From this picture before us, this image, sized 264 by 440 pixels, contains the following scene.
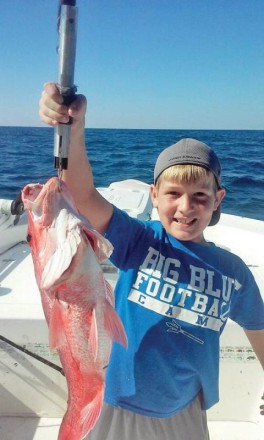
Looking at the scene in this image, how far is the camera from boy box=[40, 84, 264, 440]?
1897mm

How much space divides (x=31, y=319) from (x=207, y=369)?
1305 mm

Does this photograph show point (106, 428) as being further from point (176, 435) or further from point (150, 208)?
point (150, 208)

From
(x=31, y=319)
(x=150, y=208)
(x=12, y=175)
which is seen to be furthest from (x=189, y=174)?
(x=12, y=175)

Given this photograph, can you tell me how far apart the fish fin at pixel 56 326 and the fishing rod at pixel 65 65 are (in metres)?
0.51

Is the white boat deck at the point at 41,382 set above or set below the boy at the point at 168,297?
below

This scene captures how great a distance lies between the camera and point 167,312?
1918mm

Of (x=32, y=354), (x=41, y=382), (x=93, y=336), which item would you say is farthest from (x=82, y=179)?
(x=41, y=382)

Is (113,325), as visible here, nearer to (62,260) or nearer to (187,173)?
(62,260)

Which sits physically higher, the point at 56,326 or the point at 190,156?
the point at 190,156

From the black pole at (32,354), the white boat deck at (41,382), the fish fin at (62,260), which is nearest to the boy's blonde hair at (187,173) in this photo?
the fish fin at (62,260)

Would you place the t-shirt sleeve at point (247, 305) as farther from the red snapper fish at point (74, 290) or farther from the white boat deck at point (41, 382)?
the red snapper fish at point (74, 290)

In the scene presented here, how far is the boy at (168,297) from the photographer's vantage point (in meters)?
1.90

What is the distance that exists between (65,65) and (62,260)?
678 mm

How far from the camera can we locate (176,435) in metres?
1.97
